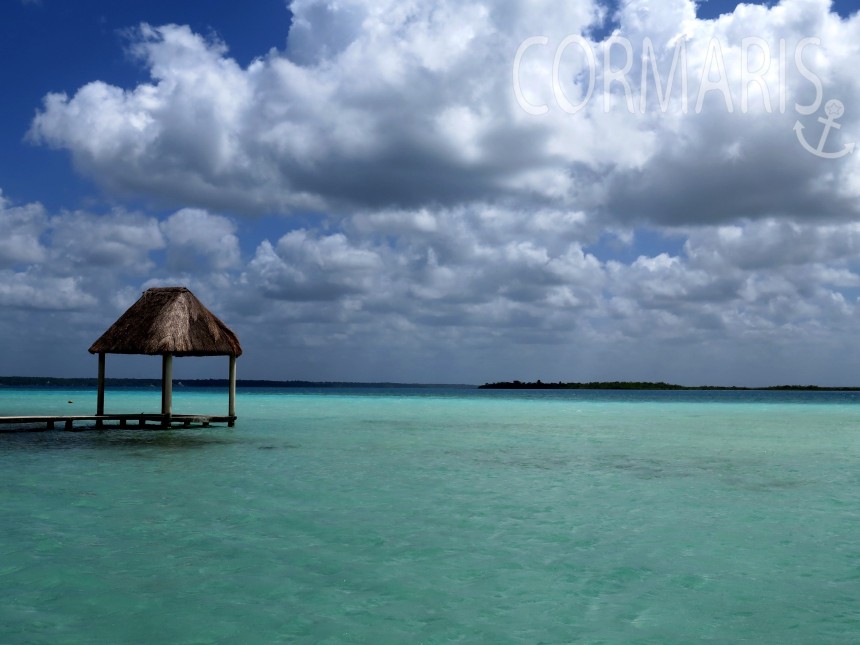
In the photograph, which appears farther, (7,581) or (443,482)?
(443,482)

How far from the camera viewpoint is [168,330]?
19094 mm

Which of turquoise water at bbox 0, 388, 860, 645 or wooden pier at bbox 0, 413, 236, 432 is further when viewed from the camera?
wooden pier at bbox 0, 413, 236, 432

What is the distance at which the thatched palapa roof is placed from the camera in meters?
19.0

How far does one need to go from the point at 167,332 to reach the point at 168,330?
7 cm

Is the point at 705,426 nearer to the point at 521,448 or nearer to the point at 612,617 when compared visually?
the point at 521,448

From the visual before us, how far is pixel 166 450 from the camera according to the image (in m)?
16.1

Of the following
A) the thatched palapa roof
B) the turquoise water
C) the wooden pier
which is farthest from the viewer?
the wooden pier

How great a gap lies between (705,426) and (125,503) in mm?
23582

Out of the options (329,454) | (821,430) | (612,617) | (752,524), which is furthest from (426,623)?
(821,430)

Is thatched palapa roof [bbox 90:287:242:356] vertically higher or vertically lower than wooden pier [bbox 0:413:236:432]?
higher

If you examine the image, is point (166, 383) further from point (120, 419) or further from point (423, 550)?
point (423, 550)

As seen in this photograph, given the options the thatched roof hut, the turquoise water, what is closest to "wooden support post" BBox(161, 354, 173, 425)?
the thatched roof hut

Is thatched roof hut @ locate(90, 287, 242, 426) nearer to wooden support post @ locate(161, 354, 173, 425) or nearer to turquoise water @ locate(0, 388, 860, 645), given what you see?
wooden support post @ locate(161, 354, 173, 425)

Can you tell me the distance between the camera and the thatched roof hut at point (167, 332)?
1908 centimetres
